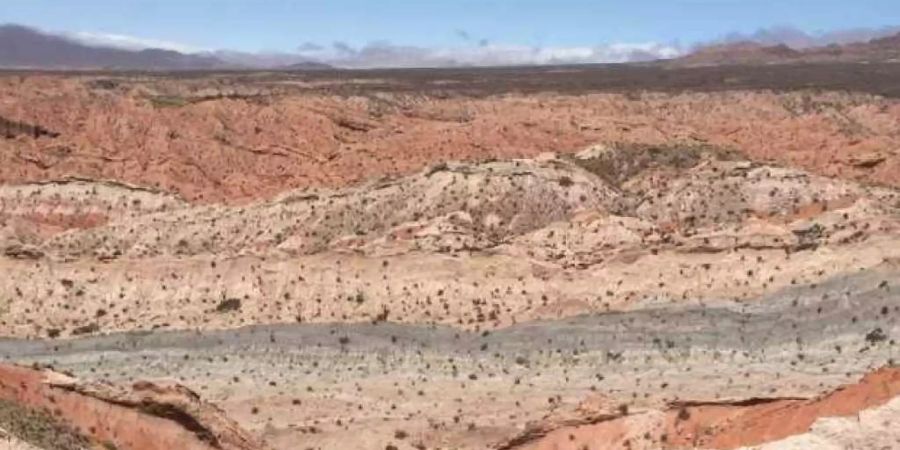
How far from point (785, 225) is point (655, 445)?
22078 millimetres

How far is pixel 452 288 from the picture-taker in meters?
32.6

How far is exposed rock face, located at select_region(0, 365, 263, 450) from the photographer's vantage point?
19172 mm

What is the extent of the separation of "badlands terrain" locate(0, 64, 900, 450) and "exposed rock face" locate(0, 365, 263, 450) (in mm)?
52

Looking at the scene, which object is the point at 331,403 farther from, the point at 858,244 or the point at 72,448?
the point at 858,244

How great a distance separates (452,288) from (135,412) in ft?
45.6

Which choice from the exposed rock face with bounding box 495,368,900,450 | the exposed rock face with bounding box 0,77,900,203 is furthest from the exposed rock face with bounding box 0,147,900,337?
the exposed rock face with bounding box 495,368,900,450

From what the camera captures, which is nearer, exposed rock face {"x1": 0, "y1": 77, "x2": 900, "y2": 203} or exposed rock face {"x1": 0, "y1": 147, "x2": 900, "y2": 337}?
exposed rock face {"x1": 0, "y1": 147, "x2": 900, "y2": 337}

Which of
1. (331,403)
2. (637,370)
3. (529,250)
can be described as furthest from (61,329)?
(637,370)

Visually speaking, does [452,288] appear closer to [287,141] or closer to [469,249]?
[469,249]

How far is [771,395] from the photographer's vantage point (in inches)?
875

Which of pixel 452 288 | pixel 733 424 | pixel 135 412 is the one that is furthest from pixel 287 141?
pixel 733 424

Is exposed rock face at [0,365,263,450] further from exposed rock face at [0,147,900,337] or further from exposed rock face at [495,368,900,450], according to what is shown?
exposed rock face at [0,147,900,337]

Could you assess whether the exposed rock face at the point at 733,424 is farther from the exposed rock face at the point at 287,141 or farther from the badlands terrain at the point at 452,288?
the exposed rock face at the point at 287,141

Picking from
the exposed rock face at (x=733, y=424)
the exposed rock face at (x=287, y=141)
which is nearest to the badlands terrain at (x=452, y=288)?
the exposed rock face at (x=733, y=424)
